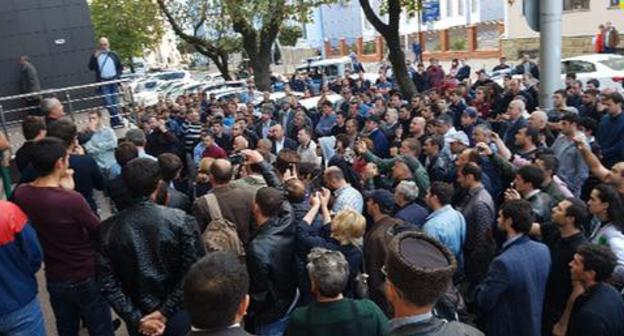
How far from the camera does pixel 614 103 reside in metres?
8.01

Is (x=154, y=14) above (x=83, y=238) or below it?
above

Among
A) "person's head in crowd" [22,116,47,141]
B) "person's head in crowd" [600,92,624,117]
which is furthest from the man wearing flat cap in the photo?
"person's head in crowd" [600,92,624,117]

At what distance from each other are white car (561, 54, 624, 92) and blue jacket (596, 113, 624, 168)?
32.2ft

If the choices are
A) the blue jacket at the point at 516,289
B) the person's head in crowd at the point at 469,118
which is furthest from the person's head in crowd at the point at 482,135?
the blue jacket at the point at 516,289

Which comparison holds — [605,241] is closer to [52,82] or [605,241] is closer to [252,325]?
[252,325]

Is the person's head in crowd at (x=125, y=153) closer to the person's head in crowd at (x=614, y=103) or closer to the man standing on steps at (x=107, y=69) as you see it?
the person's head in crowd at (x=614, y=103)

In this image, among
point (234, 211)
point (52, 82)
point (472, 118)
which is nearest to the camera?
point (234, 211)

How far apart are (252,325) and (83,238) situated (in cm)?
137

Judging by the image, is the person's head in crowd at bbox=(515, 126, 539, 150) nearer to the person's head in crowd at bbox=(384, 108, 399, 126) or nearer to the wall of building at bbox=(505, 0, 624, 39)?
the person's head in crowd at bbox=(384, 108, 399, 126)

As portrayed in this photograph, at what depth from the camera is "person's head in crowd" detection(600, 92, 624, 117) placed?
26.3 ft

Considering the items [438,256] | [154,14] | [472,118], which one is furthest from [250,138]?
[154,14]

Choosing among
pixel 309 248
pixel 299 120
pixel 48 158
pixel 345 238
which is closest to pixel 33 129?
pixel 48 158

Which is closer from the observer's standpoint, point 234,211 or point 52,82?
point 234,211

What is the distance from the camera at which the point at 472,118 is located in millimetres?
8914
